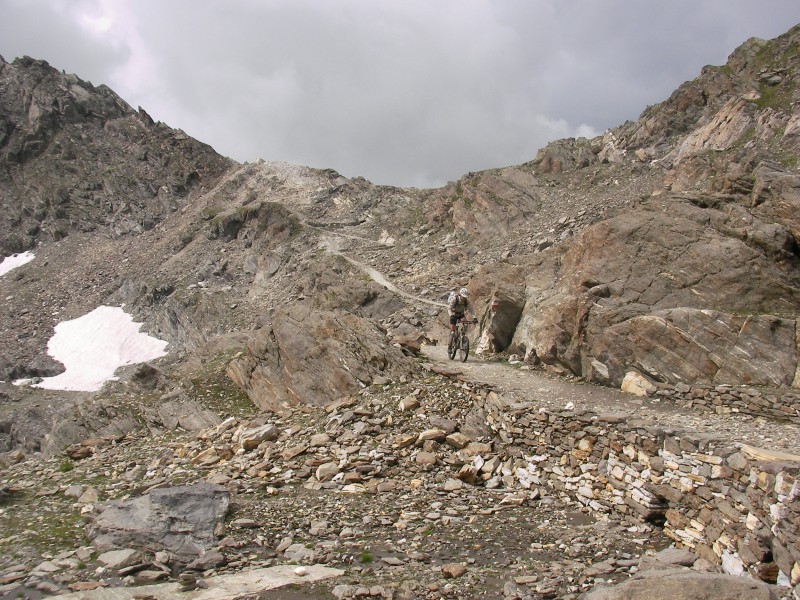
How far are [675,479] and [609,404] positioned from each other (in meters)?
3.46

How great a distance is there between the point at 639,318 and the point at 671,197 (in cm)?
770

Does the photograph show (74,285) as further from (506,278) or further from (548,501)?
(548,501)

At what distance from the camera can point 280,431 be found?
16.0 m

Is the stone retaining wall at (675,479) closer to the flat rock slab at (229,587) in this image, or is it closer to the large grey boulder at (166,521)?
the flat rock slab at (229,587)

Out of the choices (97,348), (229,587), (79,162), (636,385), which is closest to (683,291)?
(636,385)

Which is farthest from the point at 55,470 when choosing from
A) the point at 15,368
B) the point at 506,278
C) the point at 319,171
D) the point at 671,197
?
the point at 319,171

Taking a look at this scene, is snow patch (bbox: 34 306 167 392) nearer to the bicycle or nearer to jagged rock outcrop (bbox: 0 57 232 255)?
jagged rock outcrop (bbox: 0 57 232 255)

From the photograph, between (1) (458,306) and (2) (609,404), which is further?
(1) (458,306)

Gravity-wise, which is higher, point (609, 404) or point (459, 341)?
point (459, 341)

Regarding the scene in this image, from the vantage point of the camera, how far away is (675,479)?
10.8m

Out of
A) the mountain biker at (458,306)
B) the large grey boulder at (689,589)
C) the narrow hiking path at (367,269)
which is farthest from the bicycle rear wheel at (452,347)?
the large grey boulder at (689,589)

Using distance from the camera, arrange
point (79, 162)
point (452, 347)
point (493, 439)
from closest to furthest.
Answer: point (493, 439) < point (452, 347) < point (79, 162)

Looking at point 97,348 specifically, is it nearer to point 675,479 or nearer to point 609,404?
point 609,404

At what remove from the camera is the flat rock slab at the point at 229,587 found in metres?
7.93
